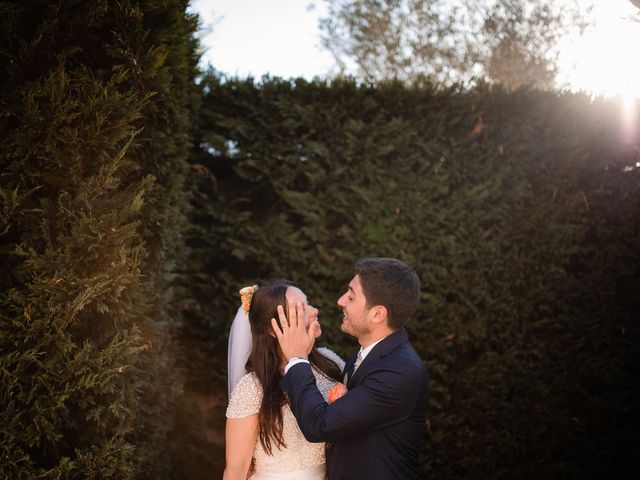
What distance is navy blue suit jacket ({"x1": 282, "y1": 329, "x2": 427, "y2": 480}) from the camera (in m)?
2.57

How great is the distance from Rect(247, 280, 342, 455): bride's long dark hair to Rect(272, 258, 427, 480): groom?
0.16 m

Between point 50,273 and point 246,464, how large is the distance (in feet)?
4.32

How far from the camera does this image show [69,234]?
2.85 m

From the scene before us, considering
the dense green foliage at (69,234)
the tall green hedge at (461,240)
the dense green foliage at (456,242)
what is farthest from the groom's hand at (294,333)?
the tall green hedge at (461,240)

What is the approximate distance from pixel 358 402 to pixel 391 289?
2.03 ft

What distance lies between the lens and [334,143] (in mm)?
5516

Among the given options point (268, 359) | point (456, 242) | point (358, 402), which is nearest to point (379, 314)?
point (358, 402)

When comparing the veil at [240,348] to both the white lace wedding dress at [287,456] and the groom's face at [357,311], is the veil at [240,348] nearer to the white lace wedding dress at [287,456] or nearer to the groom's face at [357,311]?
the white lace wedding dress at [287,456]

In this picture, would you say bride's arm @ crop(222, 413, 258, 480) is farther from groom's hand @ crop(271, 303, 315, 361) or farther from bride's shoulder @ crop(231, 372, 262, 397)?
groom's hand @ crop(271, 303, 315, 361)

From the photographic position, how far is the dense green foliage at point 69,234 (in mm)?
2621

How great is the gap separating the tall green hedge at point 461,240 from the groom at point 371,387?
7.73 ft

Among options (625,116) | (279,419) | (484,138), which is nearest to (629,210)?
(625,116)

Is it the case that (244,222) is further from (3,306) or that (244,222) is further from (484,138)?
(3,306)

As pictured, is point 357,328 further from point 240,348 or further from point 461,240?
point 461,240
